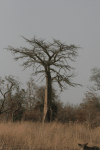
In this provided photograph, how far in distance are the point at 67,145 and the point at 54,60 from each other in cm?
917

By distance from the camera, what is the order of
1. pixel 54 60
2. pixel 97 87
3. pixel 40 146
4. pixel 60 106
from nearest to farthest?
1. pixel 40 146
2. pixel 54 60
3. pixel 60 106
4. pixel 97 87

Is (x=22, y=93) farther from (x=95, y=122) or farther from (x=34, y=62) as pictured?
(x=95, y=122)

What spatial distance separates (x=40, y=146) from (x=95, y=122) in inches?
340

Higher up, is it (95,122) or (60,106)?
(60,106)

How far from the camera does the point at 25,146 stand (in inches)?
247

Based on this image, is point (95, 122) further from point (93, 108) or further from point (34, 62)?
point (34, 62)

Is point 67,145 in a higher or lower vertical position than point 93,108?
lower

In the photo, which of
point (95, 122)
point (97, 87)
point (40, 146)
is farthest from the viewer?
point (97, 87)

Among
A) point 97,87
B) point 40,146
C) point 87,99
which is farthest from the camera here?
point 97,87

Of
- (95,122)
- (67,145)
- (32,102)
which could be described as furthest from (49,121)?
(32,102)

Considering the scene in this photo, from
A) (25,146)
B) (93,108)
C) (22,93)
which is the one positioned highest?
(22,93)

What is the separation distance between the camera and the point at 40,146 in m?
6.07

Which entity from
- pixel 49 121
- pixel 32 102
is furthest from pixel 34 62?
pixel 32 102

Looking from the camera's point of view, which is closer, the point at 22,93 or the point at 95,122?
the point at 95,122
